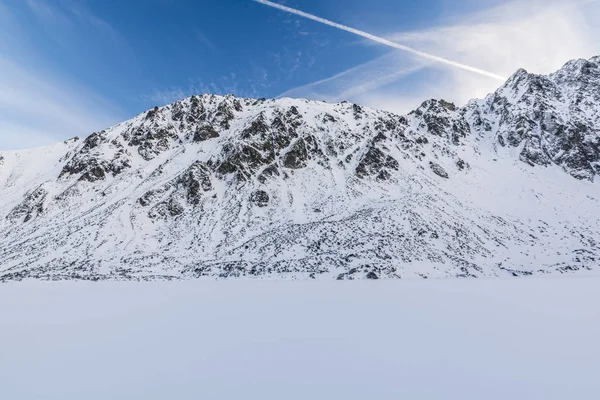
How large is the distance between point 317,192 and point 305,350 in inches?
2354

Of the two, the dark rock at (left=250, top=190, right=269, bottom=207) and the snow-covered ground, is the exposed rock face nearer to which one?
the dark rock at (left=250, top=190, right=269, bottom=207)

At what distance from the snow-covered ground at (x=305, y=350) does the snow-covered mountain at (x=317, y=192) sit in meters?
25.7

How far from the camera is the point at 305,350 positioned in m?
7.65

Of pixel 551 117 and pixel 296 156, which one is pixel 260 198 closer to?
pixel 296 156

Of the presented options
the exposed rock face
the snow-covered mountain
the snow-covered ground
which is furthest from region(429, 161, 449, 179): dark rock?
the snow-covered ground

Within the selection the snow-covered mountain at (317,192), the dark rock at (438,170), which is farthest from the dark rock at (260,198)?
the dark rock at (438,170)

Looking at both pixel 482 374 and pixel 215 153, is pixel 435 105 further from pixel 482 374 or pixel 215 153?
pixel 482 374

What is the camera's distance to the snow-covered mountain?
43.4 meters

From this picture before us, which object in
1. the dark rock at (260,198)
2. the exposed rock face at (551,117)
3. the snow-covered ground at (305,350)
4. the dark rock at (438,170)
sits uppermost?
the exposed rock face at (551,117)

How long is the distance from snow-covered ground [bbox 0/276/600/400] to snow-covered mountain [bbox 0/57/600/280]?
25.7 m

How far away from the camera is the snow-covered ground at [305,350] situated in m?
5.82

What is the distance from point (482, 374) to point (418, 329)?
2.87 metres

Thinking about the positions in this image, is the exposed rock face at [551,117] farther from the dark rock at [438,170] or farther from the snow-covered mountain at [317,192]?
the dark rock at [438,170]

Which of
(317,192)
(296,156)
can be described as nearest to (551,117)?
(296,156)
